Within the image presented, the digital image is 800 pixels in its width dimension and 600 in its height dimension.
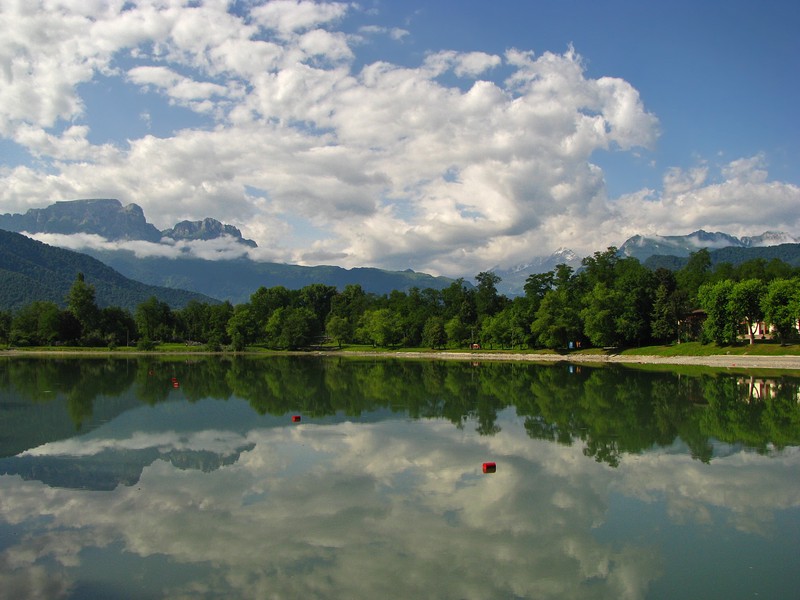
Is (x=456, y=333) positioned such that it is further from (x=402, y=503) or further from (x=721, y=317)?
(x=402, y=503)

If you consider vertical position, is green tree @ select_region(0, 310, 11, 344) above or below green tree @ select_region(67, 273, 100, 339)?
below

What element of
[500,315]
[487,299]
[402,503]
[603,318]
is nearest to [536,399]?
[402,503]

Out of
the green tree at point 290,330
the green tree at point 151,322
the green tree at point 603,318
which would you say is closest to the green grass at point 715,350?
the green tree at point 603,318

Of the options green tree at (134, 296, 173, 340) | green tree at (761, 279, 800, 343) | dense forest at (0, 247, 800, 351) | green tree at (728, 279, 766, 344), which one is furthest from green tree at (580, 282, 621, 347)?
green tree at (134, 296, 173, 340)

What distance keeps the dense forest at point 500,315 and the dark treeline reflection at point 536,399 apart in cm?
2368

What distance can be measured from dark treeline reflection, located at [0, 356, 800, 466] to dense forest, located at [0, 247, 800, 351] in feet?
77.7

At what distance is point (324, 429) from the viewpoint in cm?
2509

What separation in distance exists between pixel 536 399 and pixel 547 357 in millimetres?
52132

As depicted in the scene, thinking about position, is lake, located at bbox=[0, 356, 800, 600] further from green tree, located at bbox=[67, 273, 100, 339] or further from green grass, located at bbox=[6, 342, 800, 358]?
green tree, located at bbox=[67, 273, 100, 339]

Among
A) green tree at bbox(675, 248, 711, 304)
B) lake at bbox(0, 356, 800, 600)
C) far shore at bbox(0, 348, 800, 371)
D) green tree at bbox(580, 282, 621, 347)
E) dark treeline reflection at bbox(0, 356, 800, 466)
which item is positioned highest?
green tree at bbox(675, 248, 711, 304)

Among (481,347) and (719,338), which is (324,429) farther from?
(481,347)

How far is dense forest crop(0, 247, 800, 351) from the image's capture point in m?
72.4

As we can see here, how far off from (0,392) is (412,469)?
116ft

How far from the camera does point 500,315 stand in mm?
104500
